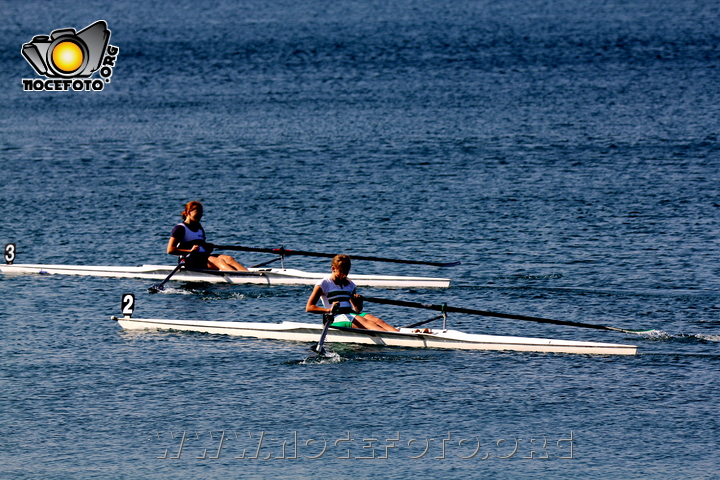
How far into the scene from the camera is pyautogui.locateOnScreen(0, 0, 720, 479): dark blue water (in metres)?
14.8

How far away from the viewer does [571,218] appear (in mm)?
28031

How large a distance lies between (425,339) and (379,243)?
8.00 meters

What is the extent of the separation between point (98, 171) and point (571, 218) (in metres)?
15.5

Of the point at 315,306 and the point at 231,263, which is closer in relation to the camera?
the point at 315,306

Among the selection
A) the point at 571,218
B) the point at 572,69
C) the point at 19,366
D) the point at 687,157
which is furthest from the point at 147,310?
the point at 572,69

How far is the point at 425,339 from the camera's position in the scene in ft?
59.9

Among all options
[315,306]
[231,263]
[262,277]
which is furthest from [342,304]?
[231,263]

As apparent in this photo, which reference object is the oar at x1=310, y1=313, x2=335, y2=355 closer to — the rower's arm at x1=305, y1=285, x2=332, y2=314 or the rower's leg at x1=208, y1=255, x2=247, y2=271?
the rower's arm at x1=305, y1=285, x2=332, y2=314

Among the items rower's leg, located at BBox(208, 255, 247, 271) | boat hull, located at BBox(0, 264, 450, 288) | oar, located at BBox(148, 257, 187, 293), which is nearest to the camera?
oar, located at BBox(148, 257, 187, 293)

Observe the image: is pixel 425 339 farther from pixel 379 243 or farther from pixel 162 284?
pixel 379 243

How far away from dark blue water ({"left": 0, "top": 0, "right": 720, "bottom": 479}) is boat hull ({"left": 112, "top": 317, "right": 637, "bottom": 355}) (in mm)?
256

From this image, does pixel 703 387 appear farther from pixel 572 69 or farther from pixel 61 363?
pixel 572 69

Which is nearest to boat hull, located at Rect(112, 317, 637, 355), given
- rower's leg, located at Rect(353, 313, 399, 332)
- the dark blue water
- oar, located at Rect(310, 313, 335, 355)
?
rower's leg, located at Rect(353, 313, 399, 332)

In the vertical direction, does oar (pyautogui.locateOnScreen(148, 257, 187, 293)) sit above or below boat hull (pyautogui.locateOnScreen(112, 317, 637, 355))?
above
